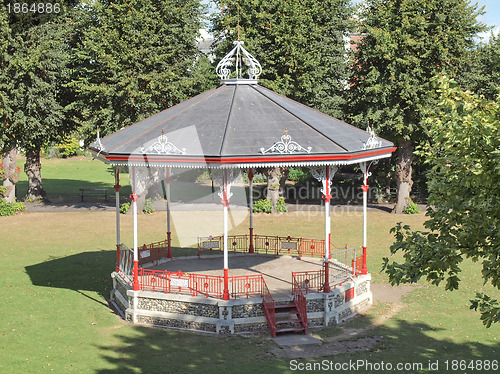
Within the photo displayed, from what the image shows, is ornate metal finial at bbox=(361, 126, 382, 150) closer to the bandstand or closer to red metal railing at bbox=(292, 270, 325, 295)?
the bandstand

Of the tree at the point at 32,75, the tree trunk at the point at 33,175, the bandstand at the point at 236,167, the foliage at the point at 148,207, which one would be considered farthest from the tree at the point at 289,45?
the bandstand at the point at 236,167

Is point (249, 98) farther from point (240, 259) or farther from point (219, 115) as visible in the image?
point (240, 259)

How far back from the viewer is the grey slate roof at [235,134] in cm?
2106

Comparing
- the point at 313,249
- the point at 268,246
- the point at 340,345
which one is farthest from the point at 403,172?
the point at 340,345

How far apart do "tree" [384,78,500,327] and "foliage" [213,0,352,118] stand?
97.2 feet

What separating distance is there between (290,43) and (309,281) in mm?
24825

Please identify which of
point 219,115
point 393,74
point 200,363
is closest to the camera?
point 200,363

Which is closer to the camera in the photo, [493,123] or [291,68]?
[493,123]

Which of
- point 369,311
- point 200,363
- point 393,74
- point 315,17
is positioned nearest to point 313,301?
point 369,311

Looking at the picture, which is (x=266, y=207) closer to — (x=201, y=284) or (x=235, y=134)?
(x=201, y=284)

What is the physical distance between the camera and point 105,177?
67875 millimetres

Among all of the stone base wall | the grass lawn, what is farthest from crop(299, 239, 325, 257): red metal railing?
the stone base wall

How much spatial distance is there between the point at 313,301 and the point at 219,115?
756cm

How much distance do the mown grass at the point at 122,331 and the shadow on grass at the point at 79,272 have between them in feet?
0.14
